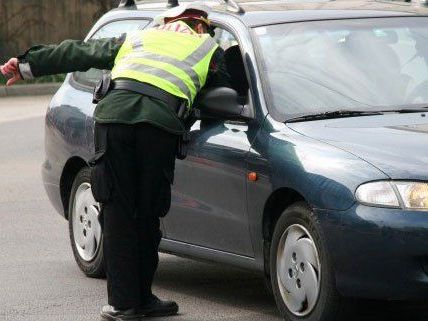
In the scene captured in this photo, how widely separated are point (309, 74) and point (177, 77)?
2.41 ft

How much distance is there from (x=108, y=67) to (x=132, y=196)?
854mm

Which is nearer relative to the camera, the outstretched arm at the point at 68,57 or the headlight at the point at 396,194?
the headlight at the point at 396,194

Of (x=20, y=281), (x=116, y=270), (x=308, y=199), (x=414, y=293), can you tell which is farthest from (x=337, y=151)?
(x=20, y=281)

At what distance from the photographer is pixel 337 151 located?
22.2 feet

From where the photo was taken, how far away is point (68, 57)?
7.71 m

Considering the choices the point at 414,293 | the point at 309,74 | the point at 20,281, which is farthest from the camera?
the point at 20,281

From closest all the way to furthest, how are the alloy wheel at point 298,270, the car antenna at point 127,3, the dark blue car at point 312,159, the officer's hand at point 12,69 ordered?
the dark blue car at point 312,159, the alloy wheel at point 298,270, the officer's hand at point 12,69, the car antenna at point 127,3

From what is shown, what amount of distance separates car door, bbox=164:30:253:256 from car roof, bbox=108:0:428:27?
0.73 ft

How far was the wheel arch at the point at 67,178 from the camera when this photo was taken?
9203mm

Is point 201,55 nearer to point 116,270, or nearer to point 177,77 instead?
point 177,77

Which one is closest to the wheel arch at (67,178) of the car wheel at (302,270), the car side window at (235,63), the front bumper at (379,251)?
the car side window at (235,63)

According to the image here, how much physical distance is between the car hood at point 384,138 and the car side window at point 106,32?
2.11 metres

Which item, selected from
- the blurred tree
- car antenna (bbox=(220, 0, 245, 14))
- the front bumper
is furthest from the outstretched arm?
the blurred tree

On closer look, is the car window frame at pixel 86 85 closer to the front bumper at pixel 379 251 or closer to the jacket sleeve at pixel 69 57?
the jacket sleeve at pixel 69 57
